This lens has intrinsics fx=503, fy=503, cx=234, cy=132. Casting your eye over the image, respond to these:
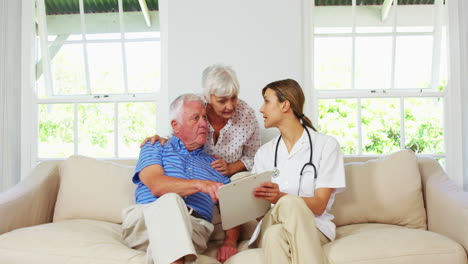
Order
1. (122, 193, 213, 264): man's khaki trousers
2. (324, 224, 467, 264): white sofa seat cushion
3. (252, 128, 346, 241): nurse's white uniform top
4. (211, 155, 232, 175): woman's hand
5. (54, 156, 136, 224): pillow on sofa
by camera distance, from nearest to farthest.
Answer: (122, 193, 213, 264): man's khaki trousers < (324, 224, 467, 264): white sofa seat cushion < (252, 128, 346, 241): nurse's white uniform top < (211, 155, 232, 175): woman's hand < (54, 156, 136, 224): pillow on sofa

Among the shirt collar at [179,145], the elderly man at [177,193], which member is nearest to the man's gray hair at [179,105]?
the elderly man at [177,193]

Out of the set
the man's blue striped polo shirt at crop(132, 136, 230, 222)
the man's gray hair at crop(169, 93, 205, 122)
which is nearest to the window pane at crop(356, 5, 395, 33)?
the man's gray hair at crop(169, 93, 205, 122)

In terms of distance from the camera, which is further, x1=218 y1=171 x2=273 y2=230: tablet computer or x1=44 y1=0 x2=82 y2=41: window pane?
x1=44 y1=0 x2=82 y2=41: window pane

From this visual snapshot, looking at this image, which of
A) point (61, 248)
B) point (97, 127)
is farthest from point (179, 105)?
point (97, 127)

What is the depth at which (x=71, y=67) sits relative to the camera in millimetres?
4152

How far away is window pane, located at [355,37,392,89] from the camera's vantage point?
3998mm

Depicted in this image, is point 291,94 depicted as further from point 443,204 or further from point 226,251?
point 443,204

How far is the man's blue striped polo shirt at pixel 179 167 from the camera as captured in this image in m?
2.76

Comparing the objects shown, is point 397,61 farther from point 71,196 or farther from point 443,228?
point 71,196

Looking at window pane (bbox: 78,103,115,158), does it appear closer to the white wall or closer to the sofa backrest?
the white wall

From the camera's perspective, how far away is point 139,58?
4.08m

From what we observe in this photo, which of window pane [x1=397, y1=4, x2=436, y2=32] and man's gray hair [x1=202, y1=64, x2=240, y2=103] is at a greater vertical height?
window pane [x1=397, y1=4, x2=436, y2=32]

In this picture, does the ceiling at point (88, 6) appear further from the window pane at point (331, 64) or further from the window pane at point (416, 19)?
the window pane at point (416, 19)

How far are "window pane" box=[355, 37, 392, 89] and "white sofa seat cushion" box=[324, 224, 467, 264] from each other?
1741mm
